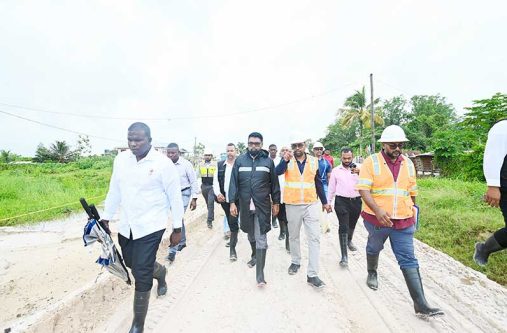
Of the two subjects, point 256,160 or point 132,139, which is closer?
point 132,139

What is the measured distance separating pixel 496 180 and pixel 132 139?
3.26 metres

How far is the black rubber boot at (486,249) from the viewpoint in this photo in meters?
2.91

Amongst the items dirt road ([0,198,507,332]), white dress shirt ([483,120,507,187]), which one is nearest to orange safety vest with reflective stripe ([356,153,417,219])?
white dress shirt ([483,120,507,187])

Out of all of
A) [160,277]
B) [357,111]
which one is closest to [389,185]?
[160,277]

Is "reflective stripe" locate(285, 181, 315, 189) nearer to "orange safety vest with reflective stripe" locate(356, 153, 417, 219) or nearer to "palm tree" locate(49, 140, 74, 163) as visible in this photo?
"orange safety vest with reflective stripe" locate(356, 153, 417, 219)

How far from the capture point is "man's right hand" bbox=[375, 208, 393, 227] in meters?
2.85

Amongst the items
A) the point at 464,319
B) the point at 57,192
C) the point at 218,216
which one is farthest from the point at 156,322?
the point at 57,192

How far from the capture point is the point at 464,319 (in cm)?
274

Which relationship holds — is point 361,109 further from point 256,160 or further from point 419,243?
point 256,160

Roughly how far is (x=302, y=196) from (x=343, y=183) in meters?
1.15

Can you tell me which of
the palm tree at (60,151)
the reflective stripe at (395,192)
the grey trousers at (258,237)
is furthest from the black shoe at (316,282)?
the palm tree at (60,151)

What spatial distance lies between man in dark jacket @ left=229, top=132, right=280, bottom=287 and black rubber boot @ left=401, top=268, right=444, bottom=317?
1655 mm

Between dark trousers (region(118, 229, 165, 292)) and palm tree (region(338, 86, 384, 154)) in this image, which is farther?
palm tree (region(338, 86, 384, 154))

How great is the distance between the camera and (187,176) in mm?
4863
